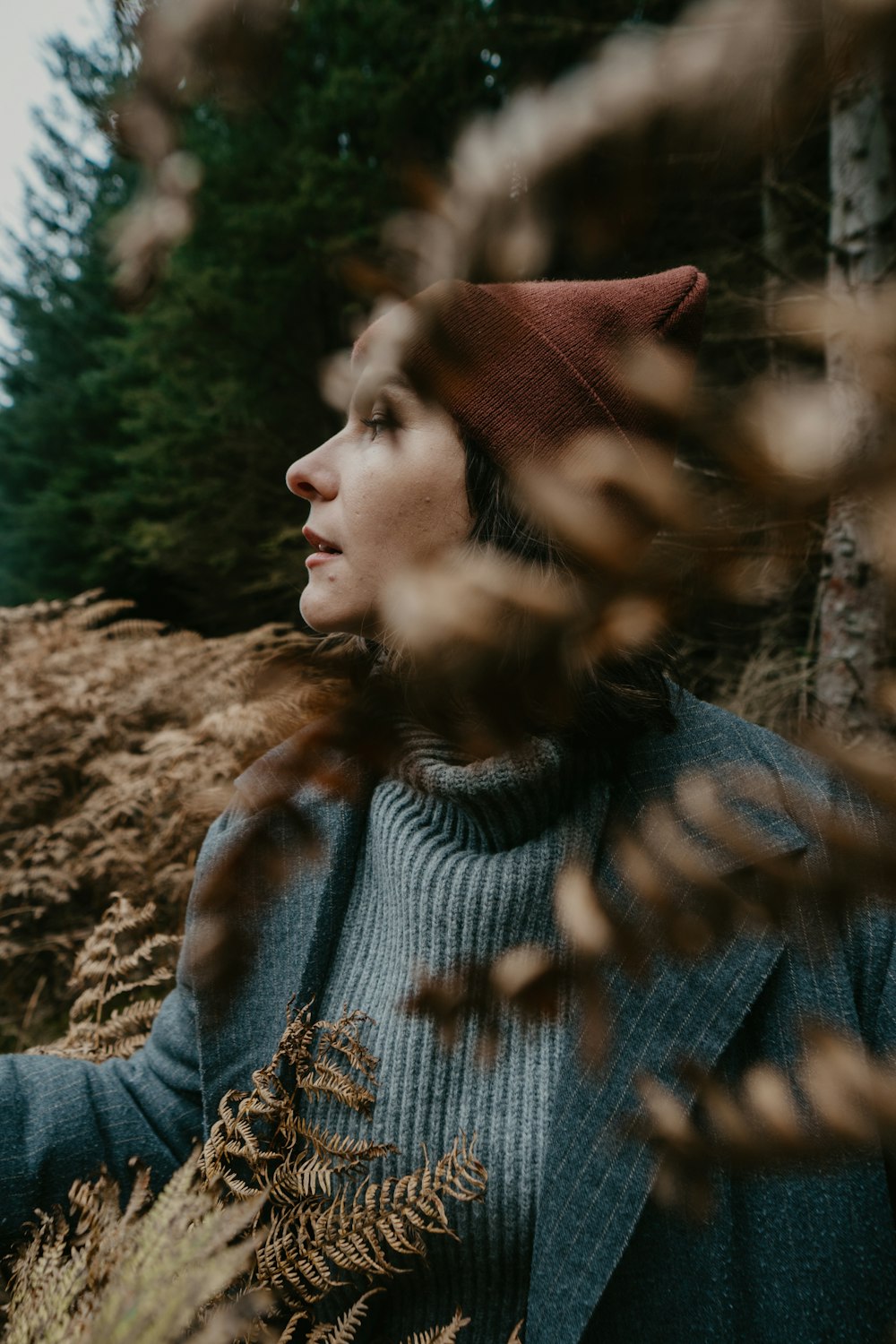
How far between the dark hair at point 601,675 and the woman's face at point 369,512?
2 cm

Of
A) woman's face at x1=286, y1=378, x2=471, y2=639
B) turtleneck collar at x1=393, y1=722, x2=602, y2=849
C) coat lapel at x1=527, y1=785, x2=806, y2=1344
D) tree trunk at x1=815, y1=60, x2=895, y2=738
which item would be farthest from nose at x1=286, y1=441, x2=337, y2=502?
tree trunk at x1=815, y1=60, x2=895, y2=738

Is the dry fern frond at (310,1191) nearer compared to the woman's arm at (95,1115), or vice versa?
the dry fern frond at (310,1191)

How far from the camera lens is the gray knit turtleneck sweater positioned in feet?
3.34

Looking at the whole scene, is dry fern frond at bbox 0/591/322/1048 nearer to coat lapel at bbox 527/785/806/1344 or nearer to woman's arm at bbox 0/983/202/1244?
woman's arm at bbox 0/983/202/1244

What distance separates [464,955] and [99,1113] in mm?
582

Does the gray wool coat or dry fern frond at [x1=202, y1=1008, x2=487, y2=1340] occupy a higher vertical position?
dry fern frond at [x1=202, y1=1008, x2=487, y2=1340]

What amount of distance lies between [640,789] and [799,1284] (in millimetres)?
637

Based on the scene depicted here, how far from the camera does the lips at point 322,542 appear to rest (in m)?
1.02

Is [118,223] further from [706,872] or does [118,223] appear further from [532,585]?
[706,872]

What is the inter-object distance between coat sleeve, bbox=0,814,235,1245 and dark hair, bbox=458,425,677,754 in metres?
0.58

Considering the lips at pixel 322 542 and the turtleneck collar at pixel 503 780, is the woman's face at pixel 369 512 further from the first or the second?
the turtleneck collar at pixel 503 780

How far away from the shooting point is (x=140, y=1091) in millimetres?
1142

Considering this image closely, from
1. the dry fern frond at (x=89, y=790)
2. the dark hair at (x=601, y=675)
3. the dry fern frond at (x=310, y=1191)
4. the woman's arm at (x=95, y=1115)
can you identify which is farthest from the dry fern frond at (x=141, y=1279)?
the dry fern frond at (x=89, y=790)

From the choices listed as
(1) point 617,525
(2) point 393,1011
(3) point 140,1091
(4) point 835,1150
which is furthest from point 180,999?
(1) point 617,525
